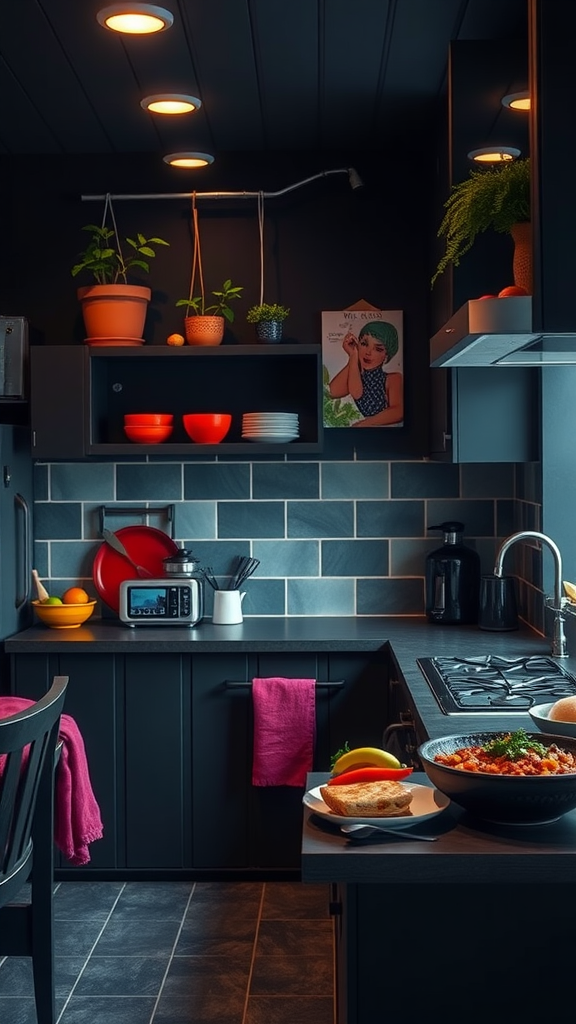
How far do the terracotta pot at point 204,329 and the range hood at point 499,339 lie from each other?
4.42 ft

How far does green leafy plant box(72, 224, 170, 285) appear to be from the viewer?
13.8 ft

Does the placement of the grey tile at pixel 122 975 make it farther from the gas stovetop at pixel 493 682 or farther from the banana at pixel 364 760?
the banana at pixel 364 760

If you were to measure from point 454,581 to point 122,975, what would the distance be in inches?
67.4

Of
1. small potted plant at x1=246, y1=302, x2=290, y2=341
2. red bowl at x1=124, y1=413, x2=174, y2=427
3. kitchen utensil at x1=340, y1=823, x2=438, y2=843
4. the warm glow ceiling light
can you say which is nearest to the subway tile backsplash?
red bowl at x1=124, y1=413, x2=174, y2=427

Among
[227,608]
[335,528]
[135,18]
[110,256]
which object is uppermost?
[135,18]

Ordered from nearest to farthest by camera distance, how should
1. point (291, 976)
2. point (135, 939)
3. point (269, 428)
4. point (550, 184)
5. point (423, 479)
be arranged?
point (550, 184), point (291, 976), point (135, 939), point (269, 428), point (423, 479)

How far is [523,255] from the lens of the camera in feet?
8.42

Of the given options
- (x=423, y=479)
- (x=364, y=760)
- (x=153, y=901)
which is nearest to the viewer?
(x=364, y=760)

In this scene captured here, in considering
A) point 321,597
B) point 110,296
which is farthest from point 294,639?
point 110,296

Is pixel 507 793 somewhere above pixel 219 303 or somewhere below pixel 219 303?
below

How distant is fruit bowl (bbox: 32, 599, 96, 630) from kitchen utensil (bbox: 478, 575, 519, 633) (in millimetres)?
1380

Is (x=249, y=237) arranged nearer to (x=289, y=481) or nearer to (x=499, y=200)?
(x=289, y=481)

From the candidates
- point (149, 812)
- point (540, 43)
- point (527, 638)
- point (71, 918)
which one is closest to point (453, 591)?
point (527, 638)

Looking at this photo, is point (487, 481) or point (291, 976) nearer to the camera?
point (291, 976)
